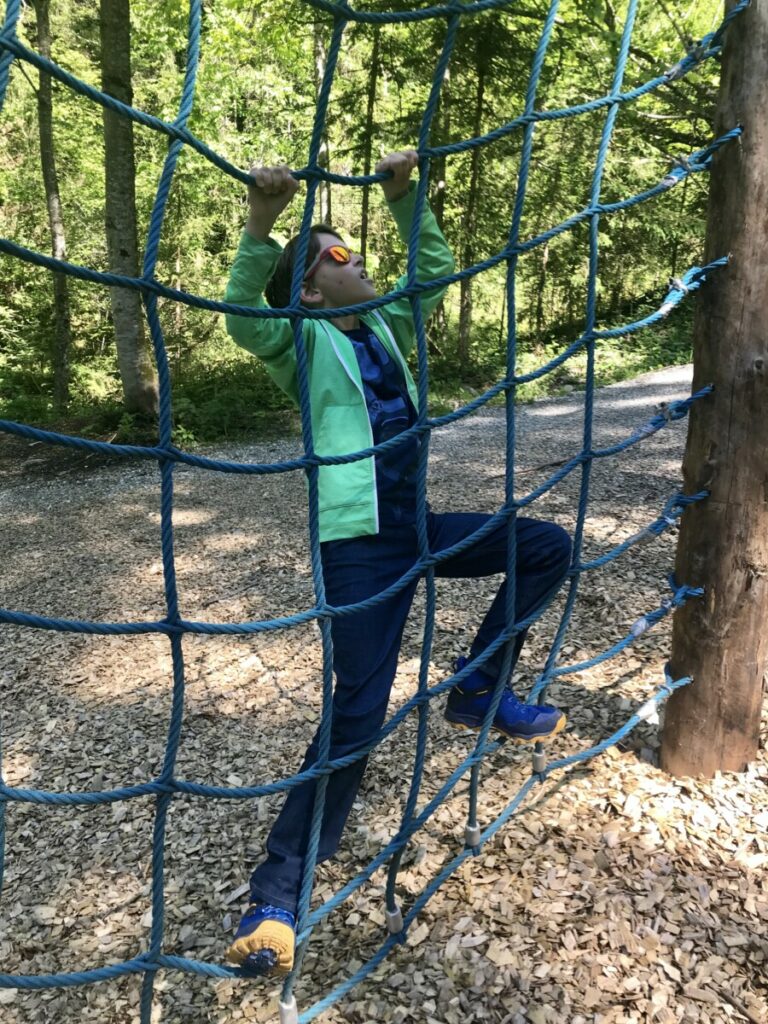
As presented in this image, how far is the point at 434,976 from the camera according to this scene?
60.7 inches

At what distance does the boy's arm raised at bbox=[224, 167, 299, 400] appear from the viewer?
122 cm

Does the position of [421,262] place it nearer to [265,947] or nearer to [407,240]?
[407,240]

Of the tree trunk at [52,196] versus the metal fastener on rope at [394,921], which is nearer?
the metal fastener on rope at [394,921]

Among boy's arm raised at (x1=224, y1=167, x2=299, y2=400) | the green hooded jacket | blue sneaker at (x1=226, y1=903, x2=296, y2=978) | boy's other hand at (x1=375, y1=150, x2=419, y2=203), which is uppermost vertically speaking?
boy's other hand at (x1=375, y1=150, x2=419, y2=203)

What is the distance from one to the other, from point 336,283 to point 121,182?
5867 mm

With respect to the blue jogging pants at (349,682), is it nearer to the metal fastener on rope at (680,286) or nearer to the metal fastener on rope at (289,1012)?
the metal fastener on rope at (289,1012)

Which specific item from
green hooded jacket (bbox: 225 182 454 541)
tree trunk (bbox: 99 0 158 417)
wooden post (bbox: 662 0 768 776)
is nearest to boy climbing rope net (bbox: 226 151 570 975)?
green hooded jacket (bbox: 225 182 454 541)

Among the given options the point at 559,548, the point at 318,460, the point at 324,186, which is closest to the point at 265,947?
the point at 318,460

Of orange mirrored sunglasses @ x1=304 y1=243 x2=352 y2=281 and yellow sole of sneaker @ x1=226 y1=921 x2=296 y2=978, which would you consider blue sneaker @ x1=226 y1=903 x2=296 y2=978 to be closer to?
yellow sole of sneaker @ x1=226 y1=921 x2=296 y2=978

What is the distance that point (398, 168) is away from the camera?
142cm

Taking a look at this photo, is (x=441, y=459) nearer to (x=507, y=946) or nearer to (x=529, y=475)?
(x=529, y=475)

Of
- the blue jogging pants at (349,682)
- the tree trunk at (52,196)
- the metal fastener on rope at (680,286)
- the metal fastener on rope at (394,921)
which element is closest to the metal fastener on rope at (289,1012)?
the blue jogging pants at (349,682)

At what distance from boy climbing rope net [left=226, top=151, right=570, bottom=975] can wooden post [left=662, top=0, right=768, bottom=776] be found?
37 cm

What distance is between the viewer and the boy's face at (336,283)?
156 centimetres
